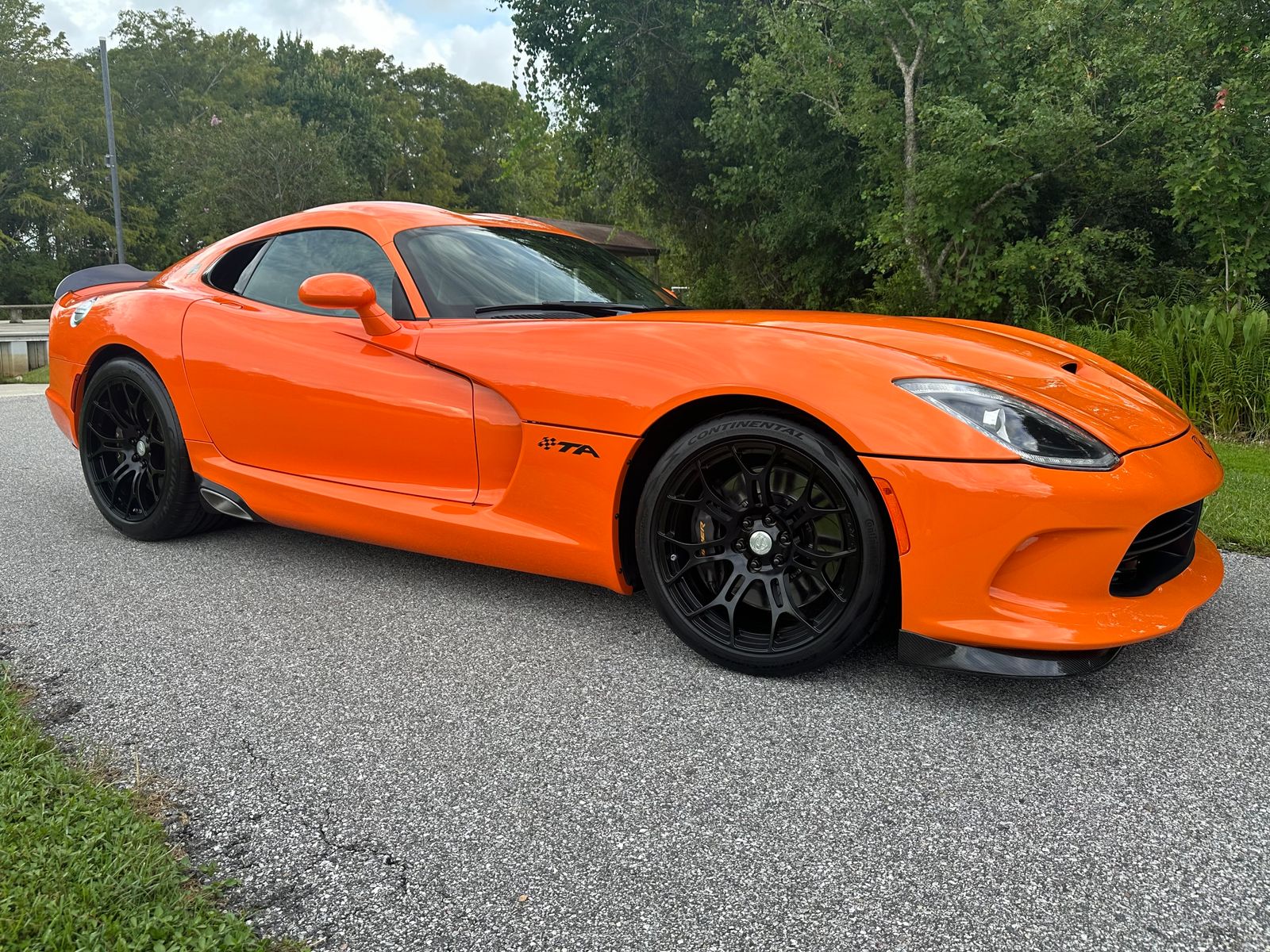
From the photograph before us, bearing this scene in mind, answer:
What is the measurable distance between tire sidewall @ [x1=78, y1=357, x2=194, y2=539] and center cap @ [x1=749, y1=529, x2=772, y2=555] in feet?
8.07

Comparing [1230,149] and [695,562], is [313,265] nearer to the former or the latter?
[695,562]

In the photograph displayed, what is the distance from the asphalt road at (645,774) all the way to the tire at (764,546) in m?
0.14

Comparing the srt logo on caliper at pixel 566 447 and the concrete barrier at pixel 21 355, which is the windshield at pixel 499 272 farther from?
the concrete barrier at pixel 21 355

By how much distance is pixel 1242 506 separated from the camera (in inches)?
171

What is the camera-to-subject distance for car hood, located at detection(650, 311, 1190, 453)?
7.79 feet

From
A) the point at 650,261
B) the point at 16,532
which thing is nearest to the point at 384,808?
the point at 16,532

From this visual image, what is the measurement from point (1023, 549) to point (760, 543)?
2.21ft

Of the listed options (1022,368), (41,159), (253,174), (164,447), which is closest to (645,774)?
(1022,368)

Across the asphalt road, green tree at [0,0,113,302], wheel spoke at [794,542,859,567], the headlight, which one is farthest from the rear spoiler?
green tree at [0,0,113,302]

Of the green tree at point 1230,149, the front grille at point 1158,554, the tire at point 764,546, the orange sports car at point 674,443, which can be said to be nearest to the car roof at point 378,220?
the orange sports car at point 674,443

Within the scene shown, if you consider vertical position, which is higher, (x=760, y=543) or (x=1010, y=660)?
(x=760, y=543)

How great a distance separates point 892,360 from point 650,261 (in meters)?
20.4

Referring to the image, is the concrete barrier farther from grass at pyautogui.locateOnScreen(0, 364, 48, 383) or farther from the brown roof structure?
the brown roof structure

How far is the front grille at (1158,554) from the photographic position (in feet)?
7.63
